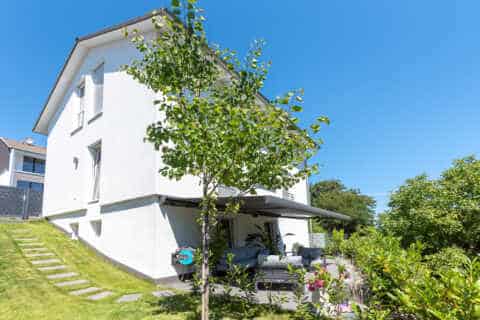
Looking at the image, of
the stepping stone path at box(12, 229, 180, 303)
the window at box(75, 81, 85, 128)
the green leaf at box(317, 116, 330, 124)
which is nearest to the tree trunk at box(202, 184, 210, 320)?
the green leaf at box(317, 116, 330, 124)

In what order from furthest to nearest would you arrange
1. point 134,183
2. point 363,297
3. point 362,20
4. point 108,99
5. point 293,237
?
point 293,237
point 108,99
point 362,20
point 134,183
point 363,297

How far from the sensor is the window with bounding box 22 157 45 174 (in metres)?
32.5

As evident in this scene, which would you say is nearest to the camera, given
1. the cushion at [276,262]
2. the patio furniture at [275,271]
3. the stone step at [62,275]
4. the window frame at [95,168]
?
the patio furniture at [275,271]

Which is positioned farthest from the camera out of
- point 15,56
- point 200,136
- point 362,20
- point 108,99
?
point 15,56

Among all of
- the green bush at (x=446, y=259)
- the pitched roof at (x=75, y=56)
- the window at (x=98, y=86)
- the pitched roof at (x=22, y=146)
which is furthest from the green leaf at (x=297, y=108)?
the pitched roof at (x=22, y=146)

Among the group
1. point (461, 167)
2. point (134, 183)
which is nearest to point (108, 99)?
point (134, 183)

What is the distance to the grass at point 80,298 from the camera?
6535mm

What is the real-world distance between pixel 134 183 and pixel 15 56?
15.2 m

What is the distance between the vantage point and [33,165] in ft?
109

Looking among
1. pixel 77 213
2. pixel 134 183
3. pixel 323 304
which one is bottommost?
pixel 323 304

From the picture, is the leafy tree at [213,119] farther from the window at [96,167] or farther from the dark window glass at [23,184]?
the dark window glass at [23,184]

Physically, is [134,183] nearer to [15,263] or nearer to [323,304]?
[15,263]

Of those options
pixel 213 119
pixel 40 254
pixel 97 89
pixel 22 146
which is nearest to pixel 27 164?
pixel 22 146

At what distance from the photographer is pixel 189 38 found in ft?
17.9
